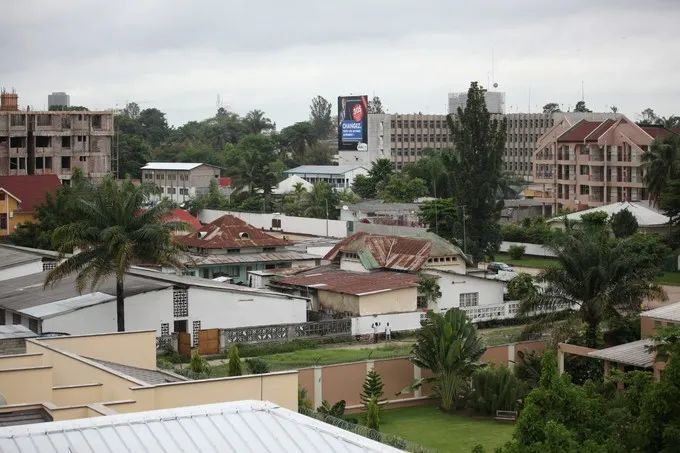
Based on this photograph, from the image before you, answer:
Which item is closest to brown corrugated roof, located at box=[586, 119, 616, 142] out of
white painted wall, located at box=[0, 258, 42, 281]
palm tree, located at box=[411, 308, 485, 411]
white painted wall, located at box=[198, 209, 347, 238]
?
white painted wall, located at box=[198, 209, 347, 238]

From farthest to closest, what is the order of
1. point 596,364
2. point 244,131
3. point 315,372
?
point 244,131 → point 596,364 → point 315,372

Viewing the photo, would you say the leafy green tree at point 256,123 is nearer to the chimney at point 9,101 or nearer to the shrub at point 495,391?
the chimney at point 9,101

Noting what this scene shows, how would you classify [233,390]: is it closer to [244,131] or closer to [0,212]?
[0,212]

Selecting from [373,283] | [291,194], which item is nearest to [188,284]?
[373,283]

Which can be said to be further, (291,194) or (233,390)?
(291,194)

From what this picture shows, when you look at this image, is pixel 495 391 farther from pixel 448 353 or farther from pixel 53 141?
pixel 53 141

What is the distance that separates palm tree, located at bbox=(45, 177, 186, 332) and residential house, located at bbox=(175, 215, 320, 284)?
1253 cm

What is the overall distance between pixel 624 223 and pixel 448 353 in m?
35.0

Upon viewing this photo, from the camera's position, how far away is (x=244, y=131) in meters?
190

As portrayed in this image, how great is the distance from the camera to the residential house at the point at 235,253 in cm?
5475

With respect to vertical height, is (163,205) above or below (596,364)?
above

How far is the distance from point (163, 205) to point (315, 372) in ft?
35.7

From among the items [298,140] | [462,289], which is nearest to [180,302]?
Result: [462,289]

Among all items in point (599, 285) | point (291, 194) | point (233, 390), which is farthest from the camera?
point (291, 194)
